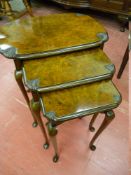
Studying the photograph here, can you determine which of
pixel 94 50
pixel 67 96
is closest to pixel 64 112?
pixel 67 96

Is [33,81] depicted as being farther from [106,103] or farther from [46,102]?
[106,103]

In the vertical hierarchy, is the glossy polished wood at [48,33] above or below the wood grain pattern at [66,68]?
above

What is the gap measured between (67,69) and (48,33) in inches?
11.9

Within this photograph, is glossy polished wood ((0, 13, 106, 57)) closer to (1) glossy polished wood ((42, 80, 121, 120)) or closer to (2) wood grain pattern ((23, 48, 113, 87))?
(2) wood grain pattern ((23, 48, 113, 87))

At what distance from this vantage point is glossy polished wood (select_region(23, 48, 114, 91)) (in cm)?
88

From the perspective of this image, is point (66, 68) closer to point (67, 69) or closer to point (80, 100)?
point (67, 69)

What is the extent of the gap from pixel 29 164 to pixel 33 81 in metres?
0.66

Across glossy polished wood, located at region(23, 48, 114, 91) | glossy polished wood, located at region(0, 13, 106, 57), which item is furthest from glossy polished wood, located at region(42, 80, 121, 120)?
glossy polished wood, located at region(0, 13, 106, 57)

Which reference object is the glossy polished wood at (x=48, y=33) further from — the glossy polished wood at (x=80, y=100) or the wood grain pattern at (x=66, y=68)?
the glossy polished wood at (x=80, y=100)

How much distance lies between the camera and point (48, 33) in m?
1.07

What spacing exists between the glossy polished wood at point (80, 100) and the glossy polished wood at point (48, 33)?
0.28 metres

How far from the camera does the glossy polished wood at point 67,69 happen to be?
876mm

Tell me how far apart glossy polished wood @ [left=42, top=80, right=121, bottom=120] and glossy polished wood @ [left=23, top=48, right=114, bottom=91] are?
0.16ft

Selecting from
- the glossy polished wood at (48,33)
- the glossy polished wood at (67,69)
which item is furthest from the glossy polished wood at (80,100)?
the glossy polished wood at (48,33)
